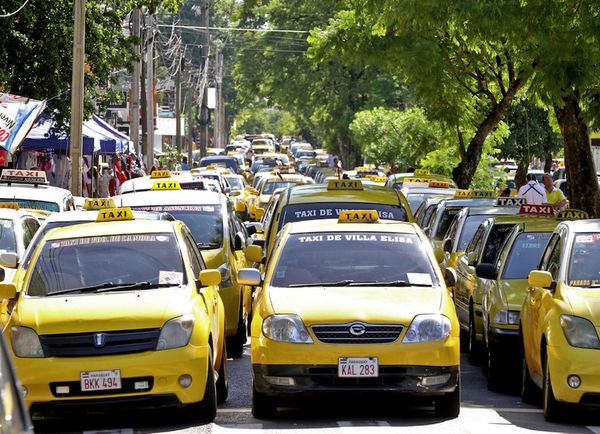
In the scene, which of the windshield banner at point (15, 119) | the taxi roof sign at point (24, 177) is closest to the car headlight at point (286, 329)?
the taxi roof sign at point (24, 177)

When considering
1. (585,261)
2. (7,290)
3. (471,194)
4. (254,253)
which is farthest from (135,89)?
(585,261)

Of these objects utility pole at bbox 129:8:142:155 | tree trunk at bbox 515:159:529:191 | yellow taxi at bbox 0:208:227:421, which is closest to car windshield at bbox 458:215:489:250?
yellow taxi at bbox 0:208:227:421

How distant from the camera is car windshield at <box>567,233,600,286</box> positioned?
11219 millimetres

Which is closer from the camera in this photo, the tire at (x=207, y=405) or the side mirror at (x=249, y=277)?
the tire at (x=207, y=405)

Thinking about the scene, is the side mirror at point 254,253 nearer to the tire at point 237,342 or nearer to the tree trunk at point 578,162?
the tire at point 237,342

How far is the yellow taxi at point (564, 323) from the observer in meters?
10.4

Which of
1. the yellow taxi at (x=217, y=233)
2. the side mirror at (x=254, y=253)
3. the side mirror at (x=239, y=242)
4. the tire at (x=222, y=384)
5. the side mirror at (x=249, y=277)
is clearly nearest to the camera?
the side mirror at (x=249, y=277)

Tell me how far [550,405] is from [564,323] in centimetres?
66

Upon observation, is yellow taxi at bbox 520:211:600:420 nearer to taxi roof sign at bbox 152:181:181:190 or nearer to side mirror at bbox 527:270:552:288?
side mirror at bbox 527:270:552:288

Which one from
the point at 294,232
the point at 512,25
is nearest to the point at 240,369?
the point at 294,232

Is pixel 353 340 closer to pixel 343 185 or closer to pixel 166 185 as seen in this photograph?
pixel 343 185

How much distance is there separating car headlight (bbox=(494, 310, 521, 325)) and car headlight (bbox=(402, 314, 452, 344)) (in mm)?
2803

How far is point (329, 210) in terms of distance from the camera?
15.8 meters

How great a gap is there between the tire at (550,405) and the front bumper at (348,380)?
0.89 meters
